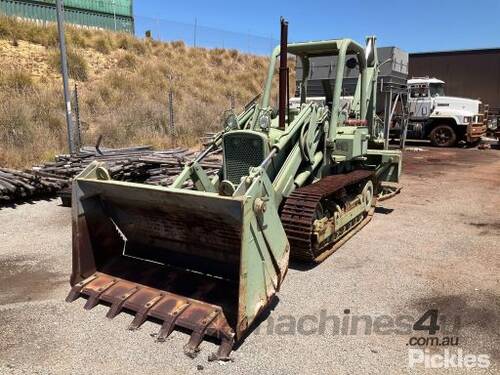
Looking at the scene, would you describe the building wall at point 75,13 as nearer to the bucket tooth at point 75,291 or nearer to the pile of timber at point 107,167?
the pile of timber at point 107,167

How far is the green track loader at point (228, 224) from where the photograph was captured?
3633 mm

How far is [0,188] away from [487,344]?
24.9 ft

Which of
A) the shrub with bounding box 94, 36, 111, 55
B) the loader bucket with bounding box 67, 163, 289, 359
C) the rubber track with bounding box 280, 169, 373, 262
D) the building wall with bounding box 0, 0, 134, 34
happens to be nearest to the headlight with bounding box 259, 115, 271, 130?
the rubber track with bounding box 280, 169, 373, 262

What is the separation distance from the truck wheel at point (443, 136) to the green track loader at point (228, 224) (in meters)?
13.2

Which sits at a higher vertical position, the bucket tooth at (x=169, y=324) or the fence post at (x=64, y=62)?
the fence post at (x=64, y=62)

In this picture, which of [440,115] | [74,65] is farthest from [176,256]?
[74,65]

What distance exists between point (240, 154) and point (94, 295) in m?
2.23

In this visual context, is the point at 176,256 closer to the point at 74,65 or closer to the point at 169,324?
the point at 169,324

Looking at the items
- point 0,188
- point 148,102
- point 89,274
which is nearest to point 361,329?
point 89,274

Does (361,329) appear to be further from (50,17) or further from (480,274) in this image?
(50,17)

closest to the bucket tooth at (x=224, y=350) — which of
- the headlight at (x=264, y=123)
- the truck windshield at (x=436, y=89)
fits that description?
the headlight at (x=264, y=123)

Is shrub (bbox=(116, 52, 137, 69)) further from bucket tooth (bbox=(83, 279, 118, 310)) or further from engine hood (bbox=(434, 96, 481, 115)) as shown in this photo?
bucket tooth (bbox=(83, 279, 118, 310))

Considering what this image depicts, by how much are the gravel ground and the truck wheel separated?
11789 mm

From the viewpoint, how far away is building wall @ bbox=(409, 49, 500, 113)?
24141 millimetres
